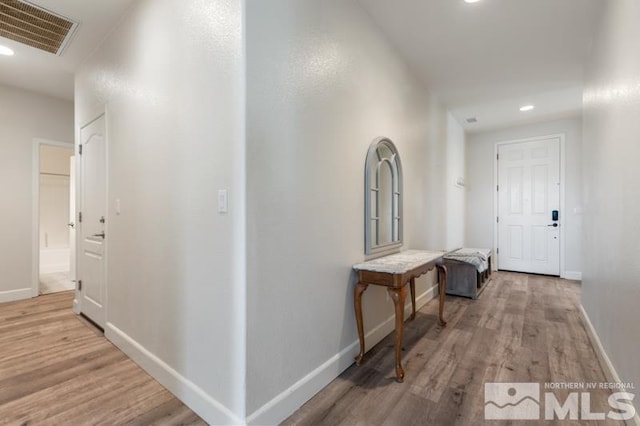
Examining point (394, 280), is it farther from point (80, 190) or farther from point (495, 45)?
point (80, 190)

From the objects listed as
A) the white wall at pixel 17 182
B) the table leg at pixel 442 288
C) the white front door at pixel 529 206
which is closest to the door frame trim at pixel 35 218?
the white wall at pixel 17 182

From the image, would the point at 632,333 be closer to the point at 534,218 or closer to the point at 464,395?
the point at 464,395

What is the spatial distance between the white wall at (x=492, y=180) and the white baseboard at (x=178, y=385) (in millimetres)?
5537

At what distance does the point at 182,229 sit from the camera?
5.73 ft

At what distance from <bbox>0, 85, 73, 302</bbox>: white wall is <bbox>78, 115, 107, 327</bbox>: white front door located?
132cm

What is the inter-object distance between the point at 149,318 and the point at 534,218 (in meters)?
5.90

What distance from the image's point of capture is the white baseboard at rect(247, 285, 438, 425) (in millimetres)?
1479

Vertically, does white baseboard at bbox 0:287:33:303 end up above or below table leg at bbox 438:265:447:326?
below

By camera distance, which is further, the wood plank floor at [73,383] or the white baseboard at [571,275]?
the white baseboard at [571,275]

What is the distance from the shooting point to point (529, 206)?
5.27m

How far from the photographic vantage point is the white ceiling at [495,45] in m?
2.35

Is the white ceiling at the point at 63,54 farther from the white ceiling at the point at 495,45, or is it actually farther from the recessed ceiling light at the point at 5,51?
the white ceiling at the point at 495,45

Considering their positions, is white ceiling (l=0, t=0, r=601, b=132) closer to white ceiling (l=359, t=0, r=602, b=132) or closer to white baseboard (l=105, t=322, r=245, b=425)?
white ceiling (l=359, t=0, r=602, b=132)

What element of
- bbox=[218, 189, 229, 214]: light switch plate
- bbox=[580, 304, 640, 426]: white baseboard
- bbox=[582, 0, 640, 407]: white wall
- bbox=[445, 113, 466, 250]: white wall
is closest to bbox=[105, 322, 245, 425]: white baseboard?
bbox=[218, 189, 229, 214]: light switch plate
